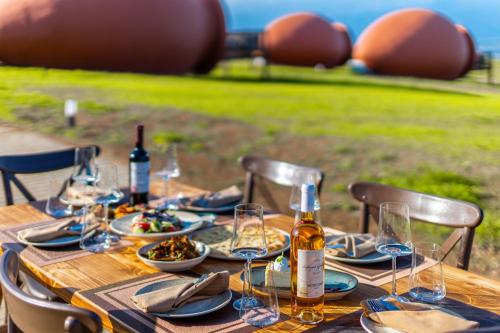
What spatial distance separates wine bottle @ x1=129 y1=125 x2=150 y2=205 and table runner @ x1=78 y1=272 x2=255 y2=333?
90cm

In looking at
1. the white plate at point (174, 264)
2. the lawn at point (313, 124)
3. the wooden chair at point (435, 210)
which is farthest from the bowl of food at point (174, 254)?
the lawn at point (313, 124)

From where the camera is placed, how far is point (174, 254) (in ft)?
6.18

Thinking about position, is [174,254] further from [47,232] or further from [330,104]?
[330,104]

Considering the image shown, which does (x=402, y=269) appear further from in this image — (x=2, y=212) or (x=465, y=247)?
(x=2, y=212)

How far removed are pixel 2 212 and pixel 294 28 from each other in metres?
15.7

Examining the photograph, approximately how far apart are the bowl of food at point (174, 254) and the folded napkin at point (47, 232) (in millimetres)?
358

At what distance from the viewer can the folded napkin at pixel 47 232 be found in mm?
2096

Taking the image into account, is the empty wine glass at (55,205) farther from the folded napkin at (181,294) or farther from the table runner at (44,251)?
the folded napkin at (181,294)

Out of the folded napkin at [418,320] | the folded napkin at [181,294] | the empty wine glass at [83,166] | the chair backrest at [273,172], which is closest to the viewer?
the folded napkin at [418,320]

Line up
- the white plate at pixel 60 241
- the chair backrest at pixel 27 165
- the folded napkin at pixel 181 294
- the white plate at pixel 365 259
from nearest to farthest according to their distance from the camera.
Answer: the folded napkin at pixel 181 294 < the white plate at pixel 365 259 < the white plate at pixel 60 241 < the chair backrest at pixel 27 165

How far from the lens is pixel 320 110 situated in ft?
36.3

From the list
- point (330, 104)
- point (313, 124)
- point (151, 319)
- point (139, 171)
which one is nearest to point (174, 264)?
point (151, 319)

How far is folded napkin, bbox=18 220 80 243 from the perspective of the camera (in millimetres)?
2096

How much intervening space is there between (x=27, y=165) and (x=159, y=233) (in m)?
1.47
